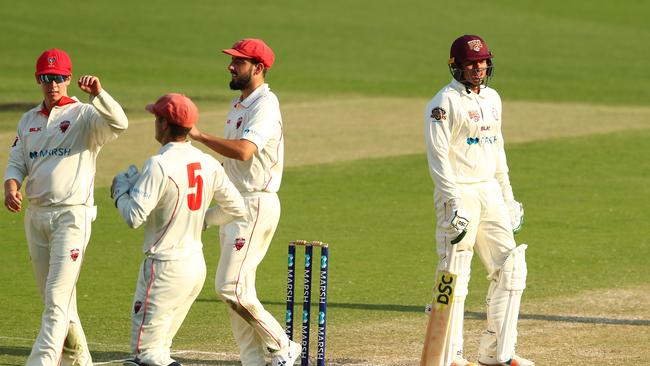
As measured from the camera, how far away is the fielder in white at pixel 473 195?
868 cm

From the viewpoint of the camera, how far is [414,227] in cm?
1555

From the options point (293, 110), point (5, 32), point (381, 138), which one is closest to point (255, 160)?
point (381, 138)

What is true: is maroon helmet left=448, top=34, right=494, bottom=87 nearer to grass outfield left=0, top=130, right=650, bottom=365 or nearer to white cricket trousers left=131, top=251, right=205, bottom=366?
grass outfield left=0, top=130, right=650, bottom=365

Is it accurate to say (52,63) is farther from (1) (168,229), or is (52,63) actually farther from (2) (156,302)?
(2) (156,302)

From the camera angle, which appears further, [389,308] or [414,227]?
[414,227]

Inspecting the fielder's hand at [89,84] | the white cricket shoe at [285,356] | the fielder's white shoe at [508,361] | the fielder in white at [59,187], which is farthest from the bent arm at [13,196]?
the fielder's white shoe at [508,361]

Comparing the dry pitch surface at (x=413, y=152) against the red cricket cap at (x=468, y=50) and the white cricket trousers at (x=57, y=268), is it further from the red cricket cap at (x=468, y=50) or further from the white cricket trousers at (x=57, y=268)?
the red cricket cap at (x=468, y=50)

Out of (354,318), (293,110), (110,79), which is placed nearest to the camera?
(354,318)

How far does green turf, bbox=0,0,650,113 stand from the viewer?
30.7m

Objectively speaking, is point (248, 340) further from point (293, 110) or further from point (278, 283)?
point (293, 110)

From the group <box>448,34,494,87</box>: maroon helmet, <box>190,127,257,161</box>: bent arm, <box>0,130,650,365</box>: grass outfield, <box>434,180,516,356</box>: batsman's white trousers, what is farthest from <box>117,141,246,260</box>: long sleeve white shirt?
<box>448,34,494,87</box>: maroon helmet

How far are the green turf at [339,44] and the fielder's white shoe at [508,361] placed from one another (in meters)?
18.1

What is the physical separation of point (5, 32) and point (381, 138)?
18105mm

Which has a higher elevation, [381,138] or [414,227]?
[381,138]
